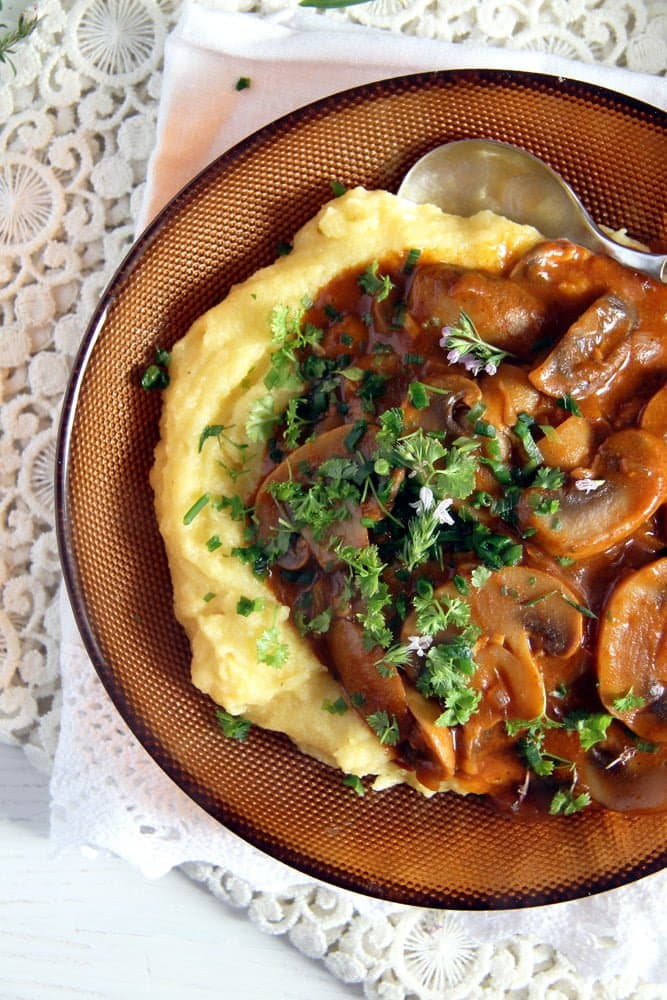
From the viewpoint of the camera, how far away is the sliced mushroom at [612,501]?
3.89 metres

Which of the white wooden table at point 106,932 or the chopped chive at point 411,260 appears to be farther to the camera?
the white wooden table at point 106,932

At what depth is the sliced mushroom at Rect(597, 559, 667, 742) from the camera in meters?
3.91

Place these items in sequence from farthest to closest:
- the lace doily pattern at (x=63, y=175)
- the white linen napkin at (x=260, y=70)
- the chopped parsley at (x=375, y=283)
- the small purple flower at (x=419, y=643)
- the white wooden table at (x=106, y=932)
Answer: the white wooden table at (x=106, y=932)
the lace doily pattern at (x=63, y=175)
the white linen napkin at (x=260, y=70)
the chopped parsley at (x=375, y=283)
the small purple flower at (x=419, y=643)

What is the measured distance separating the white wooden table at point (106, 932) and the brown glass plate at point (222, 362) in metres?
1.15

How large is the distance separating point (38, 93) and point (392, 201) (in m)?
2.19

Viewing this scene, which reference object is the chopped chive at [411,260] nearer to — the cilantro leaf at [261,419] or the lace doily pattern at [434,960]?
the cilantro leaf at [261,419]

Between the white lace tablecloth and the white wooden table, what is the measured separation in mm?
274

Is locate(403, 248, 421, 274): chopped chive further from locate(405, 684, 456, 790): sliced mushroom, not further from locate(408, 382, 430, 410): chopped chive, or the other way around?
locate(405, 684, 456, 790): sliced mushroom

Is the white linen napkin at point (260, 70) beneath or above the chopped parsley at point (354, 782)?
above

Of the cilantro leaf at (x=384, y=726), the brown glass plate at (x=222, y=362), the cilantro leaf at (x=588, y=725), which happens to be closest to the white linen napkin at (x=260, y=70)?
the brown glass plate at (x=222, y=362)

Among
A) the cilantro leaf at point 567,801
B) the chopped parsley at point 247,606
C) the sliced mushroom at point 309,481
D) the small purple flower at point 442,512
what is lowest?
the cilantro leaf at point 567,801

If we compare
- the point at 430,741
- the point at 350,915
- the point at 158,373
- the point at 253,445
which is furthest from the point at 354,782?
the point at 158,373

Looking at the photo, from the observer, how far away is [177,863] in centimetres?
499

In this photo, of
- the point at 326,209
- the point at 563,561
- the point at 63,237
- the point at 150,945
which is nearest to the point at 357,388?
the point at 326,209
